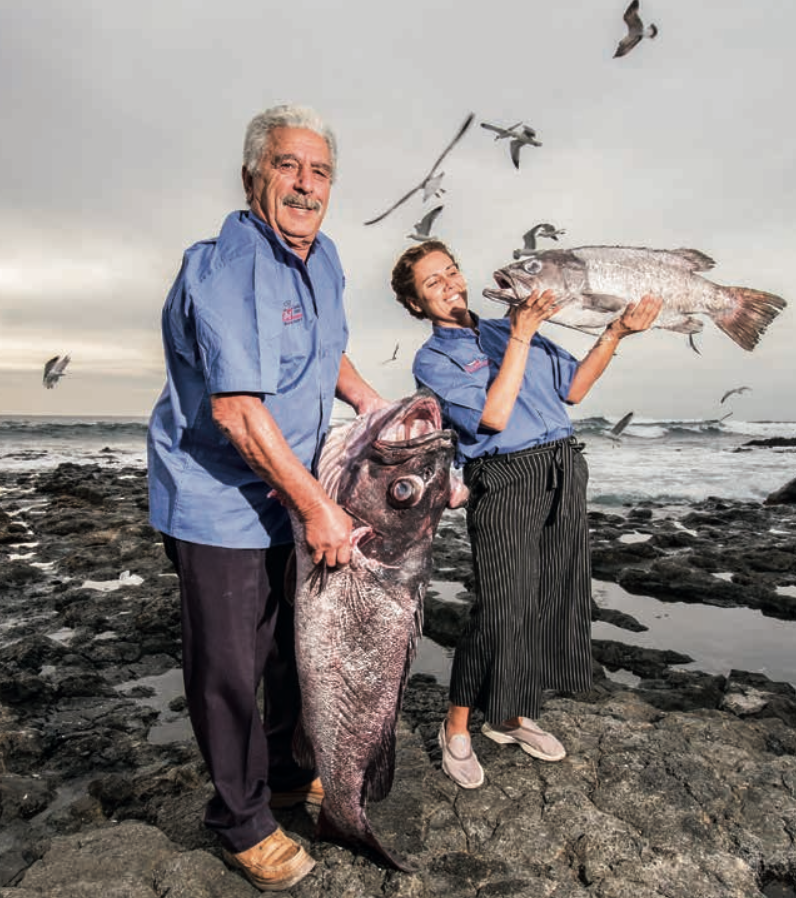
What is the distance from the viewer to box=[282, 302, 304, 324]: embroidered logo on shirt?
253cm

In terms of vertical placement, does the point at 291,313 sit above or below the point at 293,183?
below

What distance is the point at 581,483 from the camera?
12.1ft

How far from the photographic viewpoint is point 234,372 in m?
2.25

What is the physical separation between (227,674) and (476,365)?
1.87 metres

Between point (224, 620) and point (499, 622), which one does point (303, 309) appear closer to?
point (224, 620)

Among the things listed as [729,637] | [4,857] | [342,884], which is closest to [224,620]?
[342,884]

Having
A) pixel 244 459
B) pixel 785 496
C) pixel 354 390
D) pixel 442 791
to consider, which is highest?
pixel 354 390

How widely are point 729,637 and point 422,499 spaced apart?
18.9 feet

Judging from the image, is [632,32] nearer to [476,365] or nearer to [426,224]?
[426,224]

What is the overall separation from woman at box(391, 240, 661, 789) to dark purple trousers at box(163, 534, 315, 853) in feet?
3.87

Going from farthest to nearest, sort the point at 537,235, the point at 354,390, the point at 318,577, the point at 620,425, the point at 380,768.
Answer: the point at 620,425 < the point at 537,235 < the point at 354,390 < the point at 380,768 < the point at 318,577

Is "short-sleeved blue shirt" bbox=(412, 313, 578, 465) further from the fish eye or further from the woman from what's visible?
the fish eye

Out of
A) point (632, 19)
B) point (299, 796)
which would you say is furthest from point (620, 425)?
point (299, 796)

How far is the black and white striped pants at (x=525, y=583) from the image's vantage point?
3443 mm
